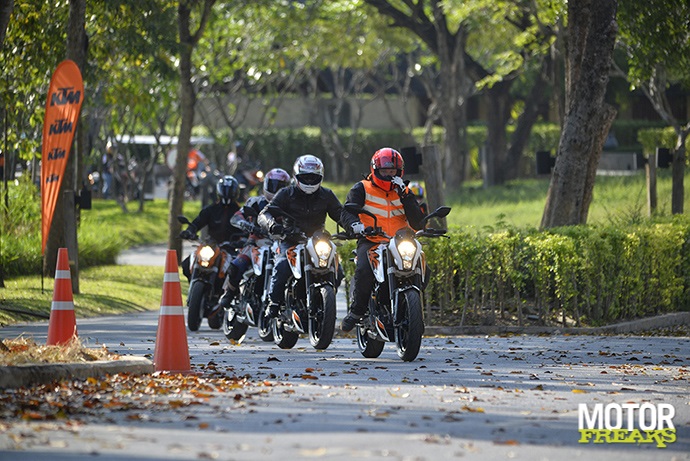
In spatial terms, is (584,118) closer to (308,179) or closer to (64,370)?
(308,179)

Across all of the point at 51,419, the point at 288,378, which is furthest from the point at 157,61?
the point at 51,419

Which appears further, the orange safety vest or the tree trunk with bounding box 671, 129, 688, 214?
the tree trunk with bounding box 671, 129, 688, 214

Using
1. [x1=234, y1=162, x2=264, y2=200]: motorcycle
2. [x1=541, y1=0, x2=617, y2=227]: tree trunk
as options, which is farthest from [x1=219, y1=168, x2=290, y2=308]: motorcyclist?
[x1=234, y1=162, x2=264, y2=200]: motorcycle

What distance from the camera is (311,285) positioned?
1388 centimetres

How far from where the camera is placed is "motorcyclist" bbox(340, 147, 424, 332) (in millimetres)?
13492

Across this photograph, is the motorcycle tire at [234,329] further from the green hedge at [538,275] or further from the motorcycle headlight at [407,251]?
the motorcycle headlight at [407,251]

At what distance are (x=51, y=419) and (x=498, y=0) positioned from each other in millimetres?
28650

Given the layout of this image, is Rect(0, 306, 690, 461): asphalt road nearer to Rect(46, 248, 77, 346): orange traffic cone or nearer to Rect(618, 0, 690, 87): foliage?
Rect(46, 248, 77, 346): orange traffic cone

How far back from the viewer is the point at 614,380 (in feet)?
38.0

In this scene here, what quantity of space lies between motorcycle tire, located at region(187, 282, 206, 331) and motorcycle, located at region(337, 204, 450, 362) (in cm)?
443

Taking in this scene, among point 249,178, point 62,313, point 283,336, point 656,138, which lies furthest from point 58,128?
point 656,138

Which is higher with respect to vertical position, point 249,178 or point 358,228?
point 249,178

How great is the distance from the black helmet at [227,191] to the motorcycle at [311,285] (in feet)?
12.3
